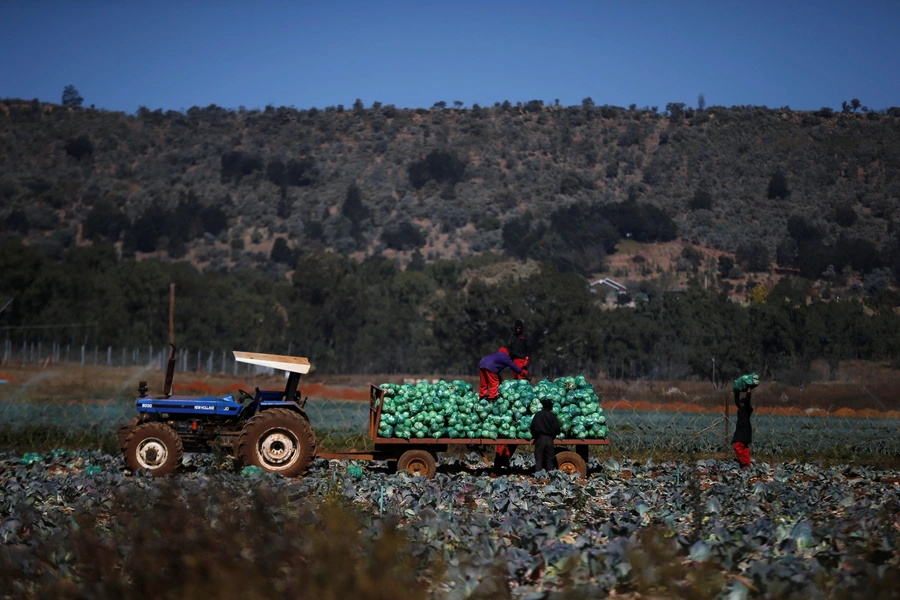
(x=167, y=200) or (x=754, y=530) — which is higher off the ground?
(x=167, y=200)

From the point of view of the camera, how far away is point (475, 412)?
16344 mm

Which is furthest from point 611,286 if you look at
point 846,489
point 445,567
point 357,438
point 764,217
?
point 445,567

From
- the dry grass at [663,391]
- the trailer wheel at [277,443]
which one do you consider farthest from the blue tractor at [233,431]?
the dry grass at [663,391]

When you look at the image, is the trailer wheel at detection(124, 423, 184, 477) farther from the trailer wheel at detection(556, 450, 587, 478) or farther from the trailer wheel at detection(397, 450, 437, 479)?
the trailer wheel at detection(556, 450, 587, 478)

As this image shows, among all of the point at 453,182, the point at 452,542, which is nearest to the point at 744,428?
the point at 452,542

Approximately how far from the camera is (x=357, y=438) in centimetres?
2391

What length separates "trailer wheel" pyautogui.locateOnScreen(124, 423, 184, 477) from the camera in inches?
638

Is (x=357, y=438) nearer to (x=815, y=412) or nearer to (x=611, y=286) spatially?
(x=815, y=412)

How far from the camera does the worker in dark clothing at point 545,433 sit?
15875 mm

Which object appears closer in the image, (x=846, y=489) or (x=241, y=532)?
(x=241, y=532)

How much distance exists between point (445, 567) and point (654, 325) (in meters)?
50.7

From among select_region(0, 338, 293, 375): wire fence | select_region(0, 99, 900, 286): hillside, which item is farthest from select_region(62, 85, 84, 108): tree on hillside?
select_region(0, 338, 293, 375): wire fence

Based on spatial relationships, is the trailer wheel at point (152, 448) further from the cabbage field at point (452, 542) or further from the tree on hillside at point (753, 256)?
the tree on hillside at point (753, 256)

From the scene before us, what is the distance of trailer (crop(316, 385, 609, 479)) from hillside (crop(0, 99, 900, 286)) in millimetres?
Result: 73934
